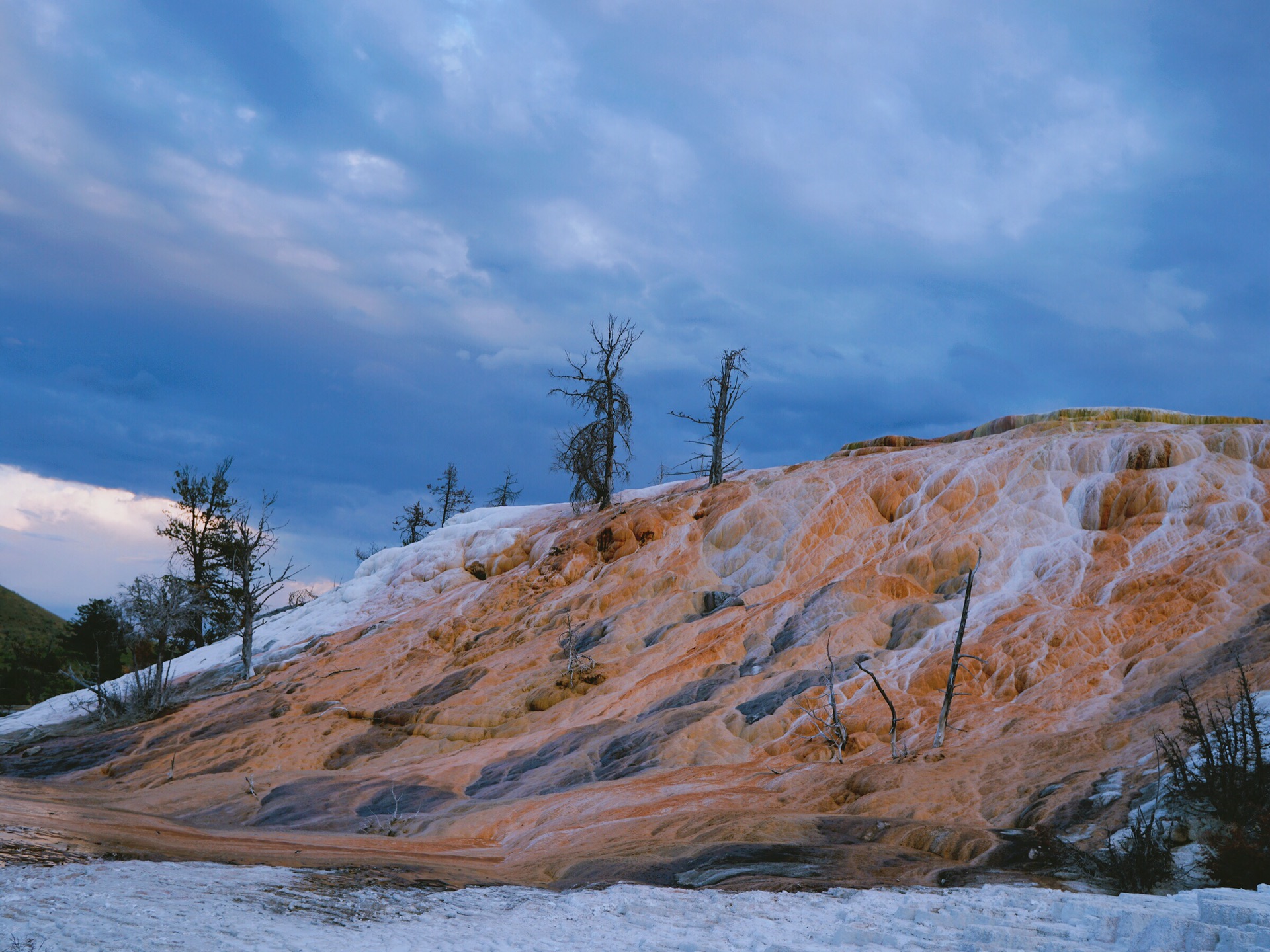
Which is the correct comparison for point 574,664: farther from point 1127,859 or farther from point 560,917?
point 1127,859

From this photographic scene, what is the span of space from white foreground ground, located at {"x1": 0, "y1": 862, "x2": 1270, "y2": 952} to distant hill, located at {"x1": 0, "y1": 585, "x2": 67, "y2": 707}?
46645 mm

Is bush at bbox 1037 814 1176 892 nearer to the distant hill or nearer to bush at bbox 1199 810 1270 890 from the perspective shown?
bush at bbox 1199 810 1270 890

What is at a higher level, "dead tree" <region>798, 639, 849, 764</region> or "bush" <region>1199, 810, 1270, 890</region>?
"dead tree" <region>798, 639, 849, 764</region>

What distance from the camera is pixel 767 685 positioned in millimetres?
23891

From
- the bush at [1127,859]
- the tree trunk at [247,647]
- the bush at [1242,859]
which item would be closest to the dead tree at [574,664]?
the tree trunk at [247,647]

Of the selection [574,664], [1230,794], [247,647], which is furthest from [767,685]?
[247,647]

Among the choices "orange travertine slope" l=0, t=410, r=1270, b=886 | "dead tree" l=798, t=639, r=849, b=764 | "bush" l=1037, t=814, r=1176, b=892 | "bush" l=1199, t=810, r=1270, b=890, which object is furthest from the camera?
"dead tree" l=798, t=639, r=849, b=764

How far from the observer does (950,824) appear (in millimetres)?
13422

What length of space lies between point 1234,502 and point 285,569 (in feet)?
121

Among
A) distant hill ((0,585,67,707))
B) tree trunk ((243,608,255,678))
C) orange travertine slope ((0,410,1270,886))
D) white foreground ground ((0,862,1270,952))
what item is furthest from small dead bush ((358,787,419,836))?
distant hill ((0,585,67,707))

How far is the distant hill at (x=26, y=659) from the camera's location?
49.8 metres

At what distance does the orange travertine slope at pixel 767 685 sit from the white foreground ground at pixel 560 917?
2.15m

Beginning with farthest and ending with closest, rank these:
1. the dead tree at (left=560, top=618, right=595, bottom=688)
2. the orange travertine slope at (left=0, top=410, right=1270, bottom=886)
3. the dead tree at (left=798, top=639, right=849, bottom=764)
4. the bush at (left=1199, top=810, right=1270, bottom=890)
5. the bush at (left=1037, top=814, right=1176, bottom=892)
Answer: the dead tree at (left=560, top=618, right=595, bottom=688) < the dead tree at (left=798, top=639, right=849, bottom=764) < the orange travertine slope at (left=0, top=410, right=1270, bottom=886) < the bush at (left=1037, top=814, right=1176, bottom=892) < the bush at (left=1199, top=810, right=1270, bottom=890)

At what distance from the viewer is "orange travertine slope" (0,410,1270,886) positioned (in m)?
14.8
